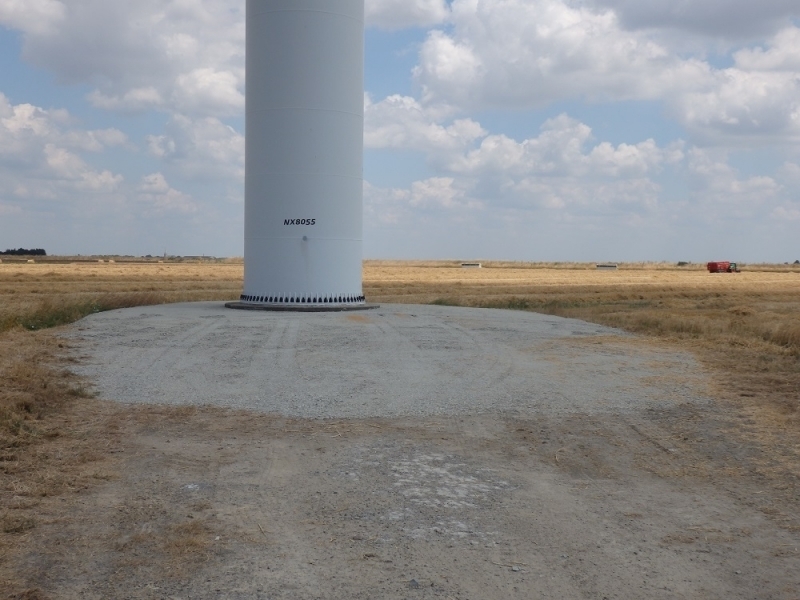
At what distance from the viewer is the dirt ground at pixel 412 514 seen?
595 centimetres

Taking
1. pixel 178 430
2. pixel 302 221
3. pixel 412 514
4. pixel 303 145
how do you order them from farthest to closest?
1. pixel 302 221
2. pixel 303 145
3. pixel 178 430
4. pixel 412 514

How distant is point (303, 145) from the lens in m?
21.1

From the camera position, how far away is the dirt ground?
5.95 m

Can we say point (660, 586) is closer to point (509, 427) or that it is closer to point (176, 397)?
point (509, 427)

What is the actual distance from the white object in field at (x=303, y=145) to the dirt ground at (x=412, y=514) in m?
11.0

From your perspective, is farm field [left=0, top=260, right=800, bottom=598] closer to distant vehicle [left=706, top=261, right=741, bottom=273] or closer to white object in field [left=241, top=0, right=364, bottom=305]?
white object in field [left=241, top=0, right=364, bottom=305]

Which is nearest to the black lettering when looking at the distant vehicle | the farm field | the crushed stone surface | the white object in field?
the white object in field

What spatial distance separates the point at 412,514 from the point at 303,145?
15.0 metres

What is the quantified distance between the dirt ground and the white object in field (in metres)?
11.0

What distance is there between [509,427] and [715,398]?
382cm

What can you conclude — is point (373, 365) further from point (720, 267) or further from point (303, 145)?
point (720, 267)

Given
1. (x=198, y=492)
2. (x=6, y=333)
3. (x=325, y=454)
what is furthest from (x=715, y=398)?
(x=6, y=333)

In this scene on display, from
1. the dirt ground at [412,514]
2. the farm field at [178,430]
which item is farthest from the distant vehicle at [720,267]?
the dirt ground at [412,514]

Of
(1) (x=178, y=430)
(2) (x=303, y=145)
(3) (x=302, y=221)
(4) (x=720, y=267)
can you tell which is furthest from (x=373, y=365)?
(4) (x=720, y=267)
